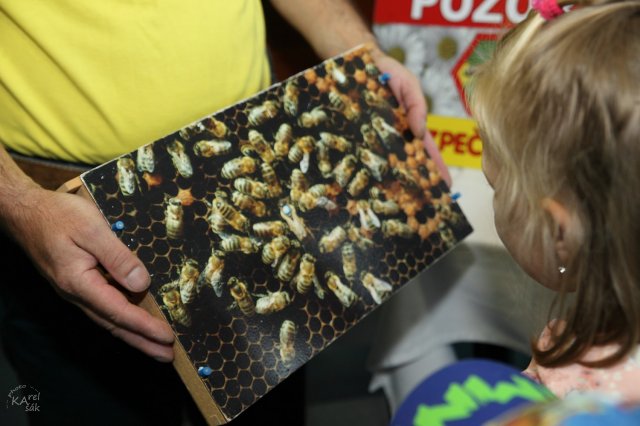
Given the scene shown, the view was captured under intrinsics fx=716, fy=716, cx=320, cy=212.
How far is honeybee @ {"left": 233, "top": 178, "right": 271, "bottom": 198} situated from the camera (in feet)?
2.67

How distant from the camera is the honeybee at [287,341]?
783 mm

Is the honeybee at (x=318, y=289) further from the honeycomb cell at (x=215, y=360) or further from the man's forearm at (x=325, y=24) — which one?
the man's forearm at (x=325, y=24)

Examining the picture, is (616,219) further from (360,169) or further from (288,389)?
(288,389)

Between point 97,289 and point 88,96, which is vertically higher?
point 88,96

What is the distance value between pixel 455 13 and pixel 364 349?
94cm

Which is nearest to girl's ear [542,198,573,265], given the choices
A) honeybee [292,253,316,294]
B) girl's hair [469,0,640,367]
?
girl's hair [469,0,640,367]

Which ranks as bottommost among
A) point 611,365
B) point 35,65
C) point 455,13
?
point 611,365

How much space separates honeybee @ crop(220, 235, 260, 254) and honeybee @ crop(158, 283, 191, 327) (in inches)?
2.9

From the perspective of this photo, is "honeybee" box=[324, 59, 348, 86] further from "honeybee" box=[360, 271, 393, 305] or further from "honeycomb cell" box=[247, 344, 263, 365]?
"honeycomb cell" box=[247, 344, 263, 365]

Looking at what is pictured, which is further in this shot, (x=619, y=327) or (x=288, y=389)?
(x=288, y=389)

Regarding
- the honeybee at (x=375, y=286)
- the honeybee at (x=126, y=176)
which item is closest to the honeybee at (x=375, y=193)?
the honeybee at (x=375, y=286)

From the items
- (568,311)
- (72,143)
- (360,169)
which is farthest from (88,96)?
(568,311)

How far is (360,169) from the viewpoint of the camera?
932mm

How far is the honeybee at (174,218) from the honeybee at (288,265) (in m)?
0.12
